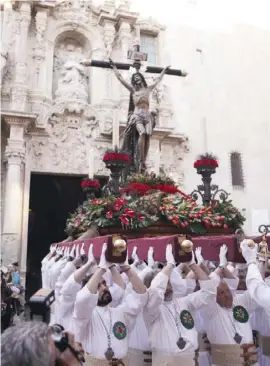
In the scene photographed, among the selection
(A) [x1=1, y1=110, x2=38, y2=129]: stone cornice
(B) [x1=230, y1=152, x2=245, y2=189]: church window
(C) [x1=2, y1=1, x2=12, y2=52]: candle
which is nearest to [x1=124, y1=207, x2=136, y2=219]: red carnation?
(A) [x1=1, y1=110, x2=38, y2=129]: stone cornice

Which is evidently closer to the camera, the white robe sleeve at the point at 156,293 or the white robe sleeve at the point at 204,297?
the white robe sleeve at the point at 156,293

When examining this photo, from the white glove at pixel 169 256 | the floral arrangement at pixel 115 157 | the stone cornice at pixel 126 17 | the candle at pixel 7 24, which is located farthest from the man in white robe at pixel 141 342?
the stone cornice at pixel 126 17

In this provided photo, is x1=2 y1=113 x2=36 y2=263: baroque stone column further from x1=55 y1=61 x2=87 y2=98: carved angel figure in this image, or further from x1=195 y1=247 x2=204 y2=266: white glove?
x1=195 y1=247 x2=204 y2=266: white glove

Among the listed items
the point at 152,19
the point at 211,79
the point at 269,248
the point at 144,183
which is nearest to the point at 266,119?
the point at 211,79

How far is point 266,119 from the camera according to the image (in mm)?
16109

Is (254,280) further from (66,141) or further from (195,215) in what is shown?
(66,141)

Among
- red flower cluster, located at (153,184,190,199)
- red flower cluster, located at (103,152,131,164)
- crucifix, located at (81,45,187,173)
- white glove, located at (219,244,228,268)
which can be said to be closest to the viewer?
white glove, located at (219,244,228,268)

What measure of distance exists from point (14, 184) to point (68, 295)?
9.20m

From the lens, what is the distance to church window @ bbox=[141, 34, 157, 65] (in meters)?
15.9

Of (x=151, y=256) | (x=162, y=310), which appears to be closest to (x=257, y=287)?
(x=162, y=310)

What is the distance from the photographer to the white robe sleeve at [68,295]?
3.42 metres

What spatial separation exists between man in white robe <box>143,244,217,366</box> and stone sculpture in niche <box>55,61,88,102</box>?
1137 cm

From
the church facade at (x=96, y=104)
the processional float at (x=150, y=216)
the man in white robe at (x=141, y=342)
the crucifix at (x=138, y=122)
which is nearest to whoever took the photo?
the man in white robe at (x=141, y=342)

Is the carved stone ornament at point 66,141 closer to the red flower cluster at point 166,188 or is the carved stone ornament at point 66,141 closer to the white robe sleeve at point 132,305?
the red flower cluster at point 166,188
